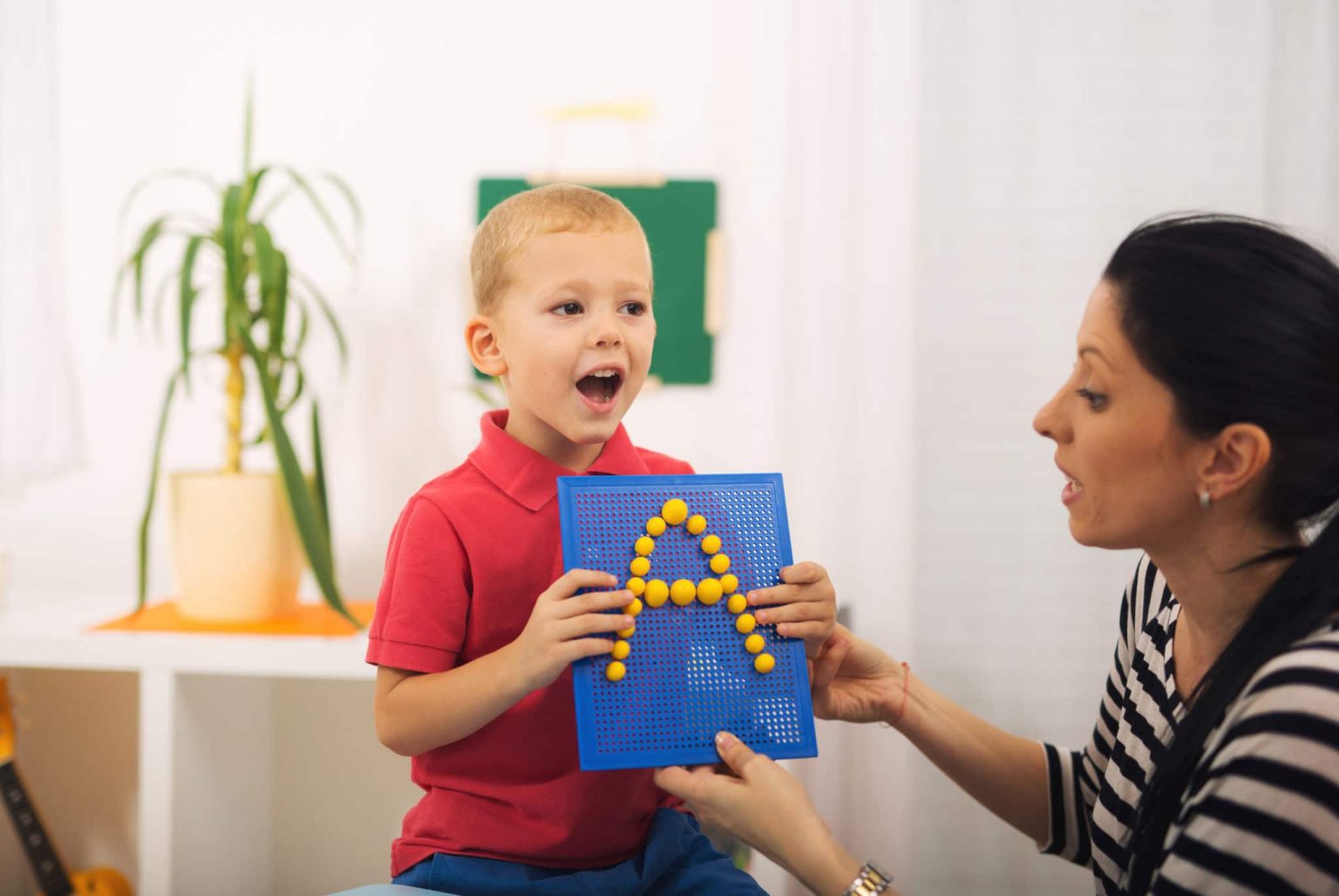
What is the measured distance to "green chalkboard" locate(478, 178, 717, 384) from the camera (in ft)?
6.51

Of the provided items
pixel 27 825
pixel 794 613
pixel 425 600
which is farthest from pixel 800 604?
pixel 27 825

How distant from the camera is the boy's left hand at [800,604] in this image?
3.28 ft

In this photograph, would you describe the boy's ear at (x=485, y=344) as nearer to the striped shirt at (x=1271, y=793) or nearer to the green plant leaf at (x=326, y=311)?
the striped shirt at (x=1271, y=793)

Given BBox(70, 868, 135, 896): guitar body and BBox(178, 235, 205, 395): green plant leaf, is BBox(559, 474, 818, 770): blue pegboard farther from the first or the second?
BBox(70, 868, 135, 896): guitar body

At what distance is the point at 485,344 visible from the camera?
1.12 metres

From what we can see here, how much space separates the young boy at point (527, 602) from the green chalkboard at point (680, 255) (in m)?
0.89

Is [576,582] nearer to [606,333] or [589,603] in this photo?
[589,603]

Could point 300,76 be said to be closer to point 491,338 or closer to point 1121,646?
point 491,338

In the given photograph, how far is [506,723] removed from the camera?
1047 millimetres

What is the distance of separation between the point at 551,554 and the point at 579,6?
4.39 feet

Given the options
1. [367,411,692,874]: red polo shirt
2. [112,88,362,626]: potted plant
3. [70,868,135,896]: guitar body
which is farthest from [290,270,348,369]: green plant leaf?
[70,868,135,896]: guitar body

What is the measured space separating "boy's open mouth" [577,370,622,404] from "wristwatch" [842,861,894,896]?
1.58 feet

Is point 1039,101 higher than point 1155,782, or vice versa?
point 1039,101

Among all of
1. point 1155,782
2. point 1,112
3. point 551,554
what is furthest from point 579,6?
point 1155,782
